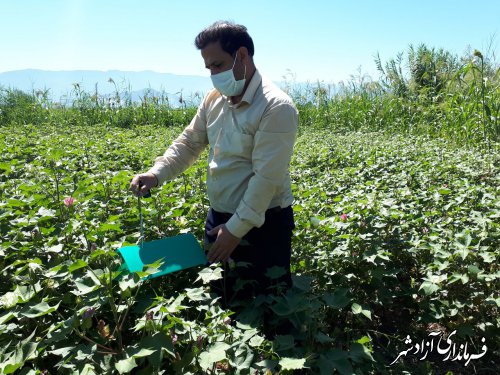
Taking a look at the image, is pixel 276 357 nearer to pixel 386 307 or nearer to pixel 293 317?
pixel 293 317

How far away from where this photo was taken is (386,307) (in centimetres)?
265

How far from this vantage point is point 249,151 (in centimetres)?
209

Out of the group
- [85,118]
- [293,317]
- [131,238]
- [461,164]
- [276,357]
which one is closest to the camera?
[276,357]

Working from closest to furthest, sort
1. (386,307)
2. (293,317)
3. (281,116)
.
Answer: (293,317) < (281,116) < (386,307)

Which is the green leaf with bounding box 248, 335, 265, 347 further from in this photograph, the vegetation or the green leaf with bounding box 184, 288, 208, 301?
the green leaf with bounding box 184, 288, 208, 301

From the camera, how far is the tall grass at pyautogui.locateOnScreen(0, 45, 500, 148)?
7543 millimetres

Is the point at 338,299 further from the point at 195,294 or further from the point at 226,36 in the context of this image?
the point at 226,36

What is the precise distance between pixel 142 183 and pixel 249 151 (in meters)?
0.59

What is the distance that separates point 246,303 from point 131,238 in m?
0.73

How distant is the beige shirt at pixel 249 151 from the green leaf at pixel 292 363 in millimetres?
630

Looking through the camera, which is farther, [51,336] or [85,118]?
[85,118]

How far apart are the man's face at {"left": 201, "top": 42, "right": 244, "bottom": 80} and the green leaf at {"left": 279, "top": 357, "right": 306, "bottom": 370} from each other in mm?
1195

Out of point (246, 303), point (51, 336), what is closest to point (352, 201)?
point (246, 303)

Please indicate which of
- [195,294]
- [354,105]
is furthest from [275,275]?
[354,105]
